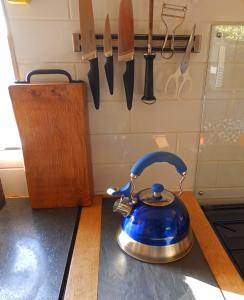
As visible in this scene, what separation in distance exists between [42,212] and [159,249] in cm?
39

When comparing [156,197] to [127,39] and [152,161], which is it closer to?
[152,161]

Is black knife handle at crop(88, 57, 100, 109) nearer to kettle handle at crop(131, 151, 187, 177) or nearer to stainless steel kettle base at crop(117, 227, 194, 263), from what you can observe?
kettle handle at crop(131, 151, 187, 177)

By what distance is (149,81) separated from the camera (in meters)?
0.69

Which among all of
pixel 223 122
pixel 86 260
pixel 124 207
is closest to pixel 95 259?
pixel 86 260

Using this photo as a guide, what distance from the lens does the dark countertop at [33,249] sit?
0.49 meters

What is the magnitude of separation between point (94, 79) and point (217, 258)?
1.85ft

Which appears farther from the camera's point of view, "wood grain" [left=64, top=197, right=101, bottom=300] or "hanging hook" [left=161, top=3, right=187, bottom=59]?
"hanging hook" [left=161, top=3, right=187, bottom=59]

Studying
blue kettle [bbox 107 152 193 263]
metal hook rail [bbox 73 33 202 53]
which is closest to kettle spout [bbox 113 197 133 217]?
blue kettle [bbox 107 152 193 263]

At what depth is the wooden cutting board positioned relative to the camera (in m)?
0.64

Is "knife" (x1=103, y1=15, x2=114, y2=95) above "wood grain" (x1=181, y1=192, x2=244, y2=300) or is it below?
above

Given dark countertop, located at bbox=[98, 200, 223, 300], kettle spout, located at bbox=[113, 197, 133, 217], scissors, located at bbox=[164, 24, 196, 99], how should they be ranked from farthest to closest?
scissors, located at bbox=[164, 24, 196, 99], kettle spout, located at bbox=[113, 197, 133, 217], dark countertop, located at bbox=[98, 200, 223, 300]

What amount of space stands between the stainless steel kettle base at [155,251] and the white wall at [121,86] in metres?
0.29

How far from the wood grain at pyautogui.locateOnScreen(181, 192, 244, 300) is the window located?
64cm

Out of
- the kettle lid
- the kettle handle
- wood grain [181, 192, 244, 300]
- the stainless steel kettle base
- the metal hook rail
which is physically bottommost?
wood grain [181, 192, 244, 300]
